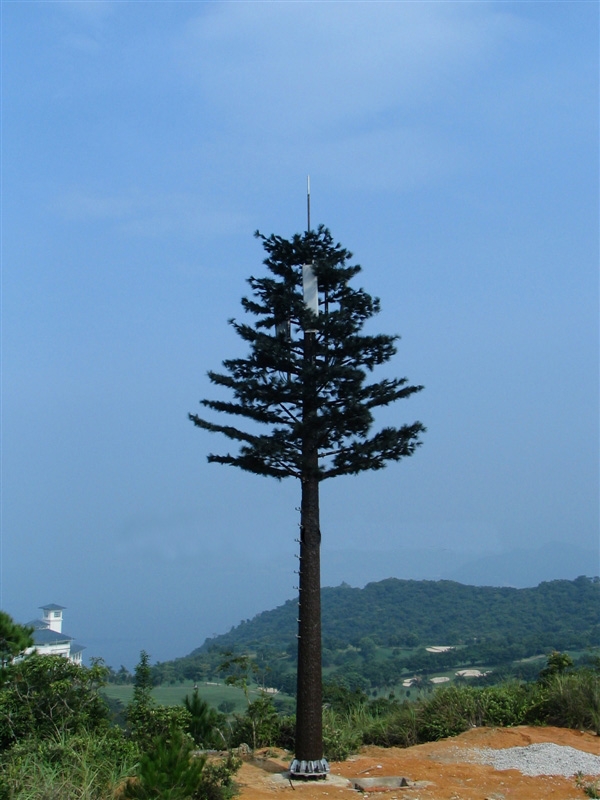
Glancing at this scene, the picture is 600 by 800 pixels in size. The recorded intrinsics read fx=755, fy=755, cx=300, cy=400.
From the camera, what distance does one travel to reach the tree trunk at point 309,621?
27.7 ft

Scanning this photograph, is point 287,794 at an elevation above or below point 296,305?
below

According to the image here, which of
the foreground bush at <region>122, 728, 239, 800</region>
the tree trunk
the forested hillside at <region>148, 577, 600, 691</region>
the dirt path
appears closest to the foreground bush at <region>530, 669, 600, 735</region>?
the dirt path

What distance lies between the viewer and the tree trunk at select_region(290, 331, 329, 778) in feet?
27.7

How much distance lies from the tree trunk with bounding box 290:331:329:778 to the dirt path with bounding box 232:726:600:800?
12.7 inches

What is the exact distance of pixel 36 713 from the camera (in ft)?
26.6

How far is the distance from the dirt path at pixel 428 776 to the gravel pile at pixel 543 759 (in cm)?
20

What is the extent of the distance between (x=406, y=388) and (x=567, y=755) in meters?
5.00

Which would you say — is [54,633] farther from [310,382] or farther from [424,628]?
[424,628]

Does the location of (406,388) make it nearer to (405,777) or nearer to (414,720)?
(405,777)

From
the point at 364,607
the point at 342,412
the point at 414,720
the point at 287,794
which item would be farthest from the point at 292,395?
the point at 364,607

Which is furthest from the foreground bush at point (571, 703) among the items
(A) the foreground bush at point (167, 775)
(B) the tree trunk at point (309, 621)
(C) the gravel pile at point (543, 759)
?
(A) the foreground bush at point (167, 775)

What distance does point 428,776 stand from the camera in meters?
8.54

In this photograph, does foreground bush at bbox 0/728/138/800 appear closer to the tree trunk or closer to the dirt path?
the dirt path

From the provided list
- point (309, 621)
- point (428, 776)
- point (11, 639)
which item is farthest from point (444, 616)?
point (11, 639)
